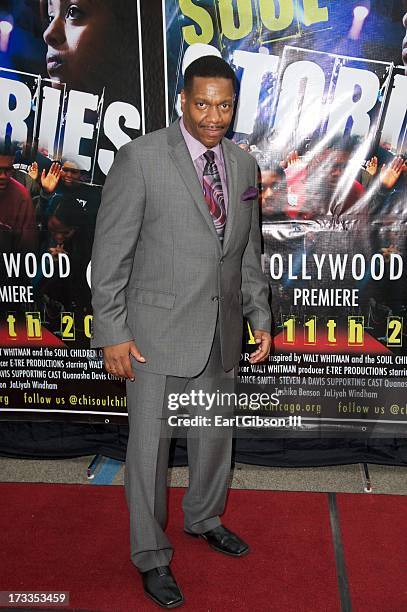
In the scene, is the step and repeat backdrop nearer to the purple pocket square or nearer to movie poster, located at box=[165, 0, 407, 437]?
movie poster, located at box=[165, 0, 407, 437]

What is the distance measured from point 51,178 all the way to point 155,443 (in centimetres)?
143

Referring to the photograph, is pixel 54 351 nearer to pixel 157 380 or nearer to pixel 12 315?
pixel 12 315

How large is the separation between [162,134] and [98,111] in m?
1.01

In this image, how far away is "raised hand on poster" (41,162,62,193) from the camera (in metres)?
3.19

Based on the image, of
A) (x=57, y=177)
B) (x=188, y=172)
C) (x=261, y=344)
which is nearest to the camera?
(x=188, y=172)

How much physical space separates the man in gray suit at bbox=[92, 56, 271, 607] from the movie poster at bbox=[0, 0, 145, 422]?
944mm

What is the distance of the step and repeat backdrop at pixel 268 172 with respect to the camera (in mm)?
3004

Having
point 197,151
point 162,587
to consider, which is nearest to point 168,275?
point 197,151

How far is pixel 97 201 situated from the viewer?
126 inches

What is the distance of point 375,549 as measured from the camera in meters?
2.57

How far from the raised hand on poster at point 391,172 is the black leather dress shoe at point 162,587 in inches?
69.3

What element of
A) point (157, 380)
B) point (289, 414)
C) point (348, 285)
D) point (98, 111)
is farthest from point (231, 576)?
point (98, 111)

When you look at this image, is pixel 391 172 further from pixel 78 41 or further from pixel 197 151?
pixel 78 41

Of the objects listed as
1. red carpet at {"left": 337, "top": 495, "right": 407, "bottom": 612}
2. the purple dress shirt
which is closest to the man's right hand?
the purple dress shirt
